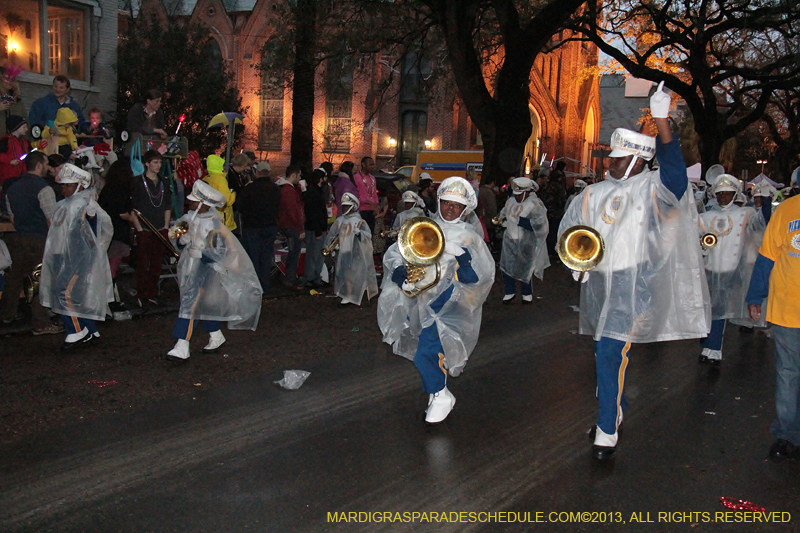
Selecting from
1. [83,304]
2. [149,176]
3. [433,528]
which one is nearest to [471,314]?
[433,528]

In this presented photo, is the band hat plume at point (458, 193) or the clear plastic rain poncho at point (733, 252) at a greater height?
the band hat plume at point (458, 193)

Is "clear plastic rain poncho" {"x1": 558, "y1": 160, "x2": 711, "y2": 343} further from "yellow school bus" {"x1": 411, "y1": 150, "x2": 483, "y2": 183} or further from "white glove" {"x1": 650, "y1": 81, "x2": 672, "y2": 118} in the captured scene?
"yellow school bus" {"x1": 411, "y1": 150, "x2": 483, "y2": 183}

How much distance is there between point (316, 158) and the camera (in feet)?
136

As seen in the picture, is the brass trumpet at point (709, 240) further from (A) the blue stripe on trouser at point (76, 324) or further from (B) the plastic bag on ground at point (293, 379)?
(A) the blue stripe on trouser at point (76, 324)

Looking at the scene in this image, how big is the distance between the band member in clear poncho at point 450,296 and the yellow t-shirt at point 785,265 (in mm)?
1970

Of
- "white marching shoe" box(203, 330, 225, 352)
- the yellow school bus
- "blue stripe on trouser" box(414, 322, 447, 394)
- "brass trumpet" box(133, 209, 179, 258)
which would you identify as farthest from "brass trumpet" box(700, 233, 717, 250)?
the yellow school bus

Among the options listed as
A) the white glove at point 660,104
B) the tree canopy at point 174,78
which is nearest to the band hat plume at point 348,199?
the white glove at point 660,104

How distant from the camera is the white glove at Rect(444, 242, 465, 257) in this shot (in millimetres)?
5516

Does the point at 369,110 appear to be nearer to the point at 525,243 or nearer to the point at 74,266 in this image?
the point at 525,243

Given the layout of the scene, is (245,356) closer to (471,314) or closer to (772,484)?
(471,314)

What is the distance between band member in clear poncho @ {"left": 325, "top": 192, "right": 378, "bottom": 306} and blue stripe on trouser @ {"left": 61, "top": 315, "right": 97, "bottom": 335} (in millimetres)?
3842

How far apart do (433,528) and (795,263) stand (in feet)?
9.90

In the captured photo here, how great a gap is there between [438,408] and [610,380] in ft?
4.28

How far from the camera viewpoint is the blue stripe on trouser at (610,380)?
5.05 meters
